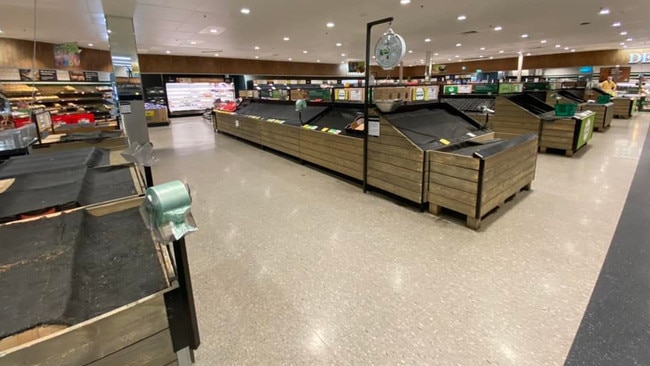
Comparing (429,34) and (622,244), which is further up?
(429,34)

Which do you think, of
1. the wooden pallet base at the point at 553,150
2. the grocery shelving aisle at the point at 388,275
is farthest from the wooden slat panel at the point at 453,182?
the wooden pallet base at the point at 553,150

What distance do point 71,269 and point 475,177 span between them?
3.12 metres

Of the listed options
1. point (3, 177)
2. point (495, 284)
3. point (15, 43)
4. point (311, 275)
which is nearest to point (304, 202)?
point (311, 275)

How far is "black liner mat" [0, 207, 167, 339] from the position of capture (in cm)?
101

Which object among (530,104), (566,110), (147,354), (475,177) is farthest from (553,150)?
(147,354)

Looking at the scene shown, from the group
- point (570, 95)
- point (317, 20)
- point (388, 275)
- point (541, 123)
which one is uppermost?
point (317, 20)

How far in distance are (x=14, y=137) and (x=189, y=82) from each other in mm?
14778

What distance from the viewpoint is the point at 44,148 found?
346cm

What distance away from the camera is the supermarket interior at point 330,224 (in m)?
1.17

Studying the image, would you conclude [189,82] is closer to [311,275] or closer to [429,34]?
[429,34]

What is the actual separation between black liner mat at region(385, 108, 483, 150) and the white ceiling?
3.09 metres

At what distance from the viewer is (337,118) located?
5.59m

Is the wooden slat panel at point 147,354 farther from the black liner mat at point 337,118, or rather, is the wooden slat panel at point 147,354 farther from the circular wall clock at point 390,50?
the black liner mat at point 337,118

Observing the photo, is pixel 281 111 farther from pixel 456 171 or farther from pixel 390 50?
pixel 456 171
